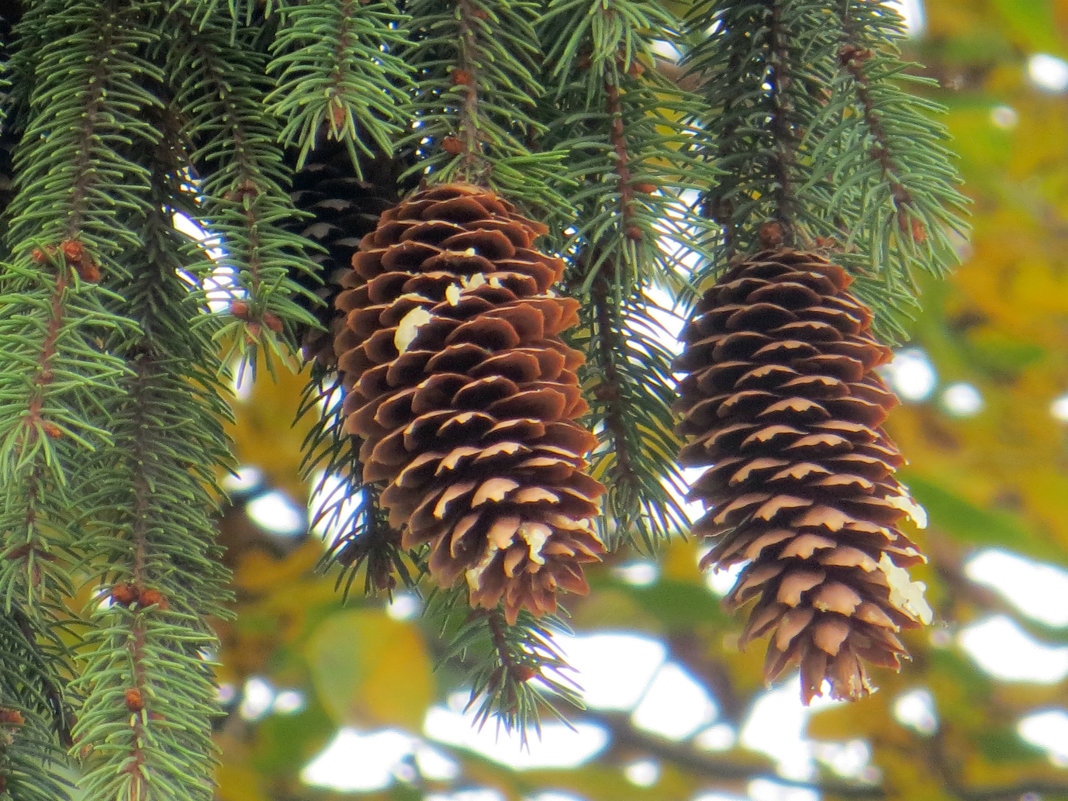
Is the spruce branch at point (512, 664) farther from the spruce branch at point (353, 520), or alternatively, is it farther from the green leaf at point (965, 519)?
the green leaf at point (965, 519)

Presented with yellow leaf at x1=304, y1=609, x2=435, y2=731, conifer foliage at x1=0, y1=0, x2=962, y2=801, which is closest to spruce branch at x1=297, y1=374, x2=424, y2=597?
conifer foliage at x1=0, y1=0, x2=962, y2=801

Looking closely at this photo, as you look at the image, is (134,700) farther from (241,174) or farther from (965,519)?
(965,519)

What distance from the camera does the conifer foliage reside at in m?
0.47

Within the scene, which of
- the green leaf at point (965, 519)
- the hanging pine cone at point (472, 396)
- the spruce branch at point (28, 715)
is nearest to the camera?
the hanging pine cone at point (472, 396)

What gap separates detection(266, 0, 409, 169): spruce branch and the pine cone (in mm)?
41

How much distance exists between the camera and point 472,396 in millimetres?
462

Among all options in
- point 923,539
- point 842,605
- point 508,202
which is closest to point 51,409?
point 508,202

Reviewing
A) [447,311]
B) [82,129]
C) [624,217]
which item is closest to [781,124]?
[624,217]

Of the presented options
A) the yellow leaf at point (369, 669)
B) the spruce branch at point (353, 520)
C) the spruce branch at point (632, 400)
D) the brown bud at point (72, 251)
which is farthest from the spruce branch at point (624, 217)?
the yellow leaf at point (369, 669)

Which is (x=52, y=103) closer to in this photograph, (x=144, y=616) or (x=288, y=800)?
(x=144, y=616)

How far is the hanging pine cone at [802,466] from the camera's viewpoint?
1.63 feet

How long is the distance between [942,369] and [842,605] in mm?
1471

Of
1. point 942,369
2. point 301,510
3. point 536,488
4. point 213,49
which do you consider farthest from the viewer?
point 942,369

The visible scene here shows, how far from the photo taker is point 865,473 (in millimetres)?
525
